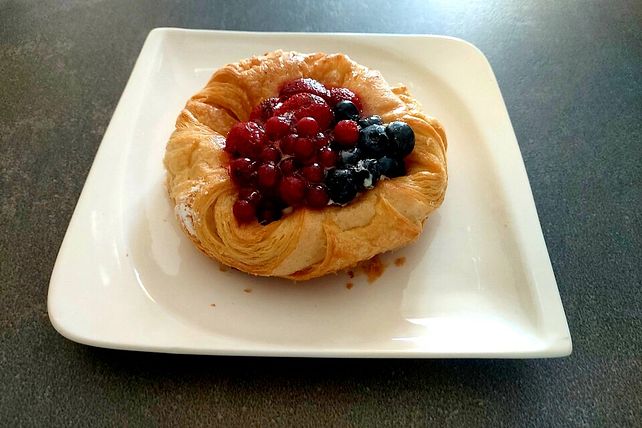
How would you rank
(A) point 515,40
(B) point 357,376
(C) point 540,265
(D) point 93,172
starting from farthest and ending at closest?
(A) point 515,40 → (D) point 93,172 → (C) point 540,265 → (B) point 357,376

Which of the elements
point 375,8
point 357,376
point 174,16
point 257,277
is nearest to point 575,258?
point 357,376

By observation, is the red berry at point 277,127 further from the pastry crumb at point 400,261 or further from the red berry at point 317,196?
the pastry crumb at point 400,261

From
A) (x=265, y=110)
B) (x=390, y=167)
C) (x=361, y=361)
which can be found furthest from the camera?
(x=265, y=110)

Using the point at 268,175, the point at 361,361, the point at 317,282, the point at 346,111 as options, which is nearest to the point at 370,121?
the point at 346,111

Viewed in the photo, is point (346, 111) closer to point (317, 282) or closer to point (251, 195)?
point (251, 195)

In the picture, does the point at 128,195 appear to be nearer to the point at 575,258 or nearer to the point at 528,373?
the point at 528,373

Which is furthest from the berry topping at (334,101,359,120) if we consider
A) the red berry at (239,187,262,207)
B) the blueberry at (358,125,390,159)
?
the red berry at (239,187,262,207)
